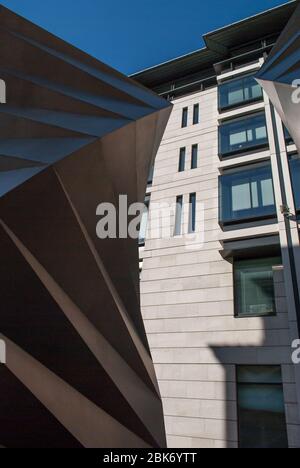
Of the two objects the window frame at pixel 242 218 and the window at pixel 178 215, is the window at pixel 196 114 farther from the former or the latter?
the window at pixel 178 215

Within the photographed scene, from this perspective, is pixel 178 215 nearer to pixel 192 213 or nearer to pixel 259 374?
pixel 192 213

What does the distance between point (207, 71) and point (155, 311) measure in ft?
60.7

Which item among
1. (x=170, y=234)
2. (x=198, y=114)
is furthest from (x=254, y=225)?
(x=198, y=114)

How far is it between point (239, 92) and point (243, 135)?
143 inches

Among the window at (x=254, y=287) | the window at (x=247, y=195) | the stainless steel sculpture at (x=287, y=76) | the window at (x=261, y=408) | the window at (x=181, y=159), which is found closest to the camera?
the stainless steel sculpture at (x=287, y=76)

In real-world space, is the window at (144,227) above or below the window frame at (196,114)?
below

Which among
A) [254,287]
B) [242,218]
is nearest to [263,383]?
[254,287]

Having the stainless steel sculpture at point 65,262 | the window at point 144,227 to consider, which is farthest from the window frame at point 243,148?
the stainless steel sculpture at point 65,262

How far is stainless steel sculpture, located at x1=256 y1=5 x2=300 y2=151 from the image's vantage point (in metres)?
9.08

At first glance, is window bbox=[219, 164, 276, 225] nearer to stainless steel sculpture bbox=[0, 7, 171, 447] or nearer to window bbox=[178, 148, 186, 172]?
window bbox=[178, 148, 186, 172]

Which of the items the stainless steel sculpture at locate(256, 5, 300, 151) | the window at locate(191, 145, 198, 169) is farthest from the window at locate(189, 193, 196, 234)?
the stainless steel sculpture at locate(256, 5, 300, 151)

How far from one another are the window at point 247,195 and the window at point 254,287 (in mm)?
2124

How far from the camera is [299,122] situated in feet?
31.5

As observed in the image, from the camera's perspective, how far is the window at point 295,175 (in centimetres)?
1652
